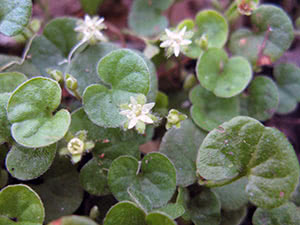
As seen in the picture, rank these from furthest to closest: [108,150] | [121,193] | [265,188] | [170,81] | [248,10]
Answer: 1. [170,81]
2. [248,10]
3. [108,150]
4. [121,193]
5. [265,188]

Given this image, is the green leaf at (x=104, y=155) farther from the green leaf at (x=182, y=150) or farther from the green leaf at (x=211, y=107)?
the green leaf at (x=211, y=107)

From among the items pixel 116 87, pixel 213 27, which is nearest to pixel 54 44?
pixel 116 87

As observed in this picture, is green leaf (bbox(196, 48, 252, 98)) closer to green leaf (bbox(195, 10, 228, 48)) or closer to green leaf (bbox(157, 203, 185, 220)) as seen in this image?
green leaf (bbox(195, 10, 228, 48))

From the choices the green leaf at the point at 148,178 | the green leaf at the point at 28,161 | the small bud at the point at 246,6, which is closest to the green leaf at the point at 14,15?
the green leaf at the point at 28,161

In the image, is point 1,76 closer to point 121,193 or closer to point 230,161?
point 121,193

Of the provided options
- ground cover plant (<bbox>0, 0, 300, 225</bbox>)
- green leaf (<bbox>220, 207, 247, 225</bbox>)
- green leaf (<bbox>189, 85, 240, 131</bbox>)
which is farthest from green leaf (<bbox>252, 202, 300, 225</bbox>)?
green leaf (<bbox>189, 85, 240, 131</bbox>)

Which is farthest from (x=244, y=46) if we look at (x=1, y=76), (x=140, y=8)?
(x=1, y=76)
